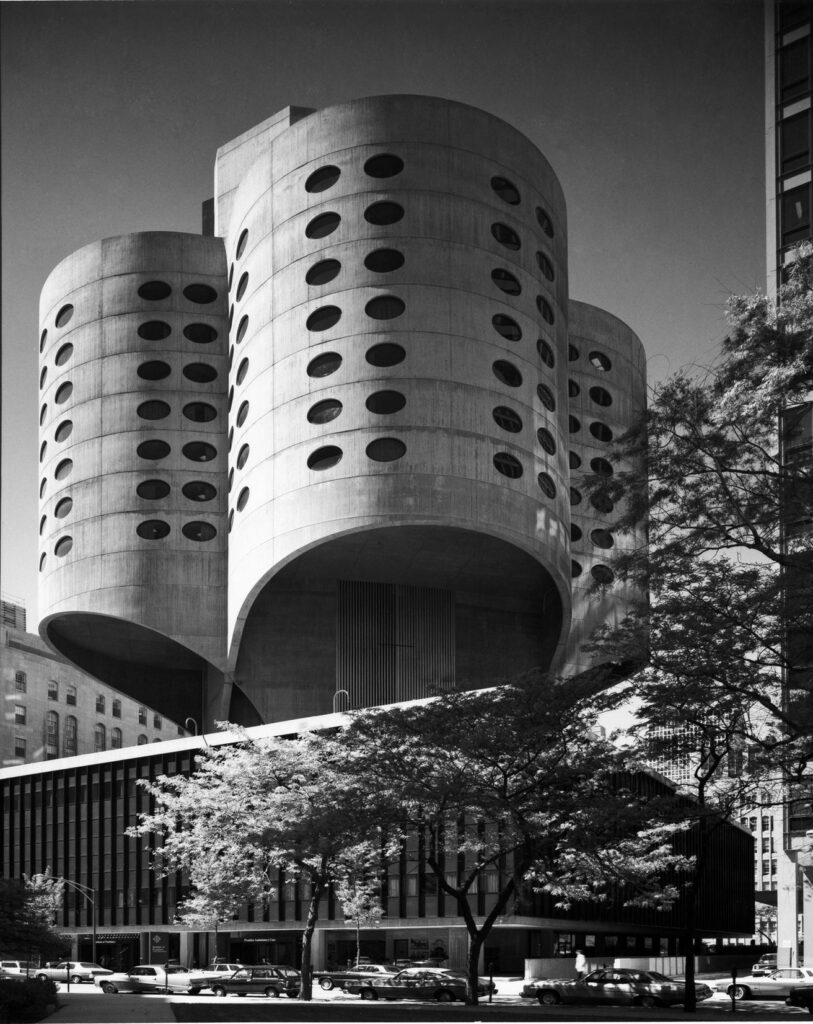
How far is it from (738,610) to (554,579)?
49.4 meters

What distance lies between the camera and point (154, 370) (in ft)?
255

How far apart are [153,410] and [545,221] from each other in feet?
82.3

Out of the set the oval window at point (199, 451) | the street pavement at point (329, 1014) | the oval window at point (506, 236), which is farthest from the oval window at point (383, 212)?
the street pavement at point (329, 1014)

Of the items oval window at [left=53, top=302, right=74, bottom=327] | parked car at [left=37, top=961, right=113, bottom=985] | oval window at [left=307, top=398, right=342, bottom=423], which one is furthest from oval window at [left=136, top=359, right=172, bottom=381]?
parked car at [left=37, top=961, right=113, bottom=985]

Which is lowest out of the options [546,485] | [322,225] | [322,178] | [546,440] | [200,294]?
[546,485]

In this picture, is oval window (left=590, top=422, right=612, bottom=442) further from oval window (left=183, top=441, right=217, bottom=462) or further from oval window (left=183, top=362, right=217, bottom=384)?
oval window (left=183, top=362, right=217, bottom=384)

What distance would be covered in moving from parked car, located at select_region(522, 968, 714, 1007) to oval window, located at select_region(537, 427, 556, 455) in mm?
30442

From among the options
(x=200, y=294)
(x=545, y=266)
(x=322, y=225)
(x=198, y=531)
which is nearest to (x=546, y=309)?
(x=545, y=266)

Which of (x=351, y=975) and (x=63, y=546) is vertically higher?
(x=63, y=546)

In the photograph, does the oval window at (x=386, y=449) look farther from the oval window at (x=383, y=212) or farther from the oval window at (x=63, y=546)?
the oval window at (x=63, y=546)

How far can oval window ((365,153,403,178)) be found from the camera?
6919 centimetres

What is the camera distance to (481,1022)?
28406mm

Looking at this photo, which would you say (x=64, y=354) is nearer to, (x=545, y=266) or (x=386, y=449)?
(x=386, y=449)

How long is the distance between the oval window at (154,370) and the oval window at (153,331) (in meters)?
1.49
